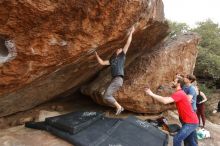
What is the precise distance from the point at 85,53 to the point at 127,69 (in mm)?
3348

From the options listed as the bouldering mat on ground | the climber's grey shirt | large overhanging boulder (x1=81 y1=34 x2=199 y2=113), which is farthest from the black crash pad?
large overhanging boulder (x1=81 y1=34 x2=199 y2=113)

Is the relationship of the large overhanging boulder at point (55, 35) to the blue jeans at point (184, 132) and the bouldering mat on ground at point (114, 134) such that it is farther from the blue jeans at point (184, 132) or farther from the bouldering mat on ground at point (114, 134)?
the blue jeans at point (184, 132)

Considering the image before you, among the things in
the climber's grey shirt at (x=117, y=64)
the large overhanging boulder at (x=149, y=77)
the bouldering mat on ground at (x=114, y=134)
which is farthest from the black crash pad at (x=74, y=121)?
the large overhanging boulder at (x=149, y=77)

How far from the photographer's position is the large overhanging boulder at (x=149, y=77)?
9.50 meters

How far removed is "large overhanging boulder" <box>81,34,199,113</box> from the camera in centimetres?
950

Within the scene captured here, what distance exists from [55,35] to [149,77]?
15.0 feet

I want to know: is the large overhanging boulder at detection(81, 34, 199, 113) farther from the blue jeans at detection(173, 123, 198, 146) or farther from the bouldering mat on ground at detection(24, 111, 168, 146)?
the blue jeans at detection(173, 123, 198, 146)

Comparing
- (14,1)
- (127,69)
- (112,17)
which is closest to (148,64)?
(127,69)

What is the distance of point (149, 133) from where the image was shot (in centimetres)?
727

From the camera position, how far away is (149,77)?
31.7 ft

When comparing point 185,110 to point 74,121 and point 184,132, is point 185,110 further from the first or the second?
point 74,121

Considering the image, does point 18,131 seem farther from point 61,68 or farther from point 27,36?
point 27,36

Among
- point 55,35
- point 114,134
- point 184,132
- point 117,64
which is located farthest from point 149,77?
point 55,35

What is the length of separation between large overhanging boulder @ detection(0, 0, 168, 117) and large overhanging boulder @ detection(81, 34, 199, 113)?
177cm
